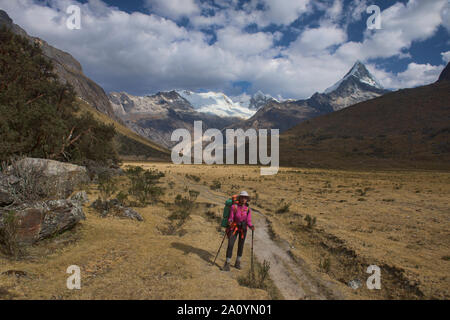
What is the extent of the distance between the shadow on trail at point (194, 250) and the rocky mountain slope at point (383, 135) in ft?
193

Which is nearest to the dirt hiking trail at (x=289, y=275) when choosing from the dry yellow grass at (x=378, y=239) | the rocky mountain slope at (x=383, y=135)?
the dry yellow grass at (x=378, y=239)

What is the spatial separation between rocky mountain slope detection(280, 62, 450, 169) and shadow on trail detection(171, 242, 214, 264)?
5880 cm

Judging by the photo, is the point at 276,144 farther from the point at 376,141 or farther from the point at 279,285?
the point at 279,285

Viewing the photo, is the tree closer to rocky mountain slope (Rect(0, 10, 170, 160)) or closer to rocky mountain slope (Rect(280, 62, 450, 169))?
rocky mountain slope (Rect(280, 62, 450, 169))

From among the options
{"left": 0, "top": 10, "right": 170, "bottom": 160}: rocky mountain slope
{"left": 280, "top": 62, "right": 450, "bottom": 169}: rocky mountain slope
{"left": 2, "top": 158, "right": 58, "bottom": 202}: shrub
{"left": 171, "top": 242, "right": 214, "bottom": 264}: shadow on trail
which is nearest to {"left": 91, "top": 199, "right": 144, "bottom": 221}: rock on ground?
{"left": 2, "top": 158, "right": 58, "bottom": 202}: shrub

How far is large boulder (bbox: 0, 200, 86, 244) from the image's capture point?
6.92 metres

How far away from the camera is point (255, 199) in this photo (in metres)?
19.9

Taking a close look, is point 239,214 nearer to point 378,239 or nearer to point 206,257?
point 206,257

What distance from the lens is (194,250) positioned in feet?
28.3

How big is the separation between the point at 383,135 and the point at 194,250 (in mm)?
98642

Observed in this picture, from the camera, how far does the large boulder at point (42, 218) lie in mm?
6918

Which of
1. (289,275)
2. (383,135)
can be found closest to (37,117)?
(289,275)
